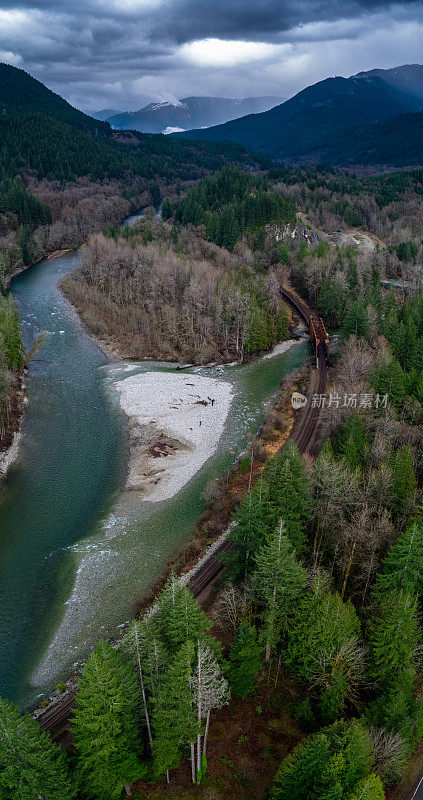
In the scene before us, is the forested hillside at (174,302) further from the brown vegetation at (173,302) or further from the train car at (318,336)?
the train car at (318,336)

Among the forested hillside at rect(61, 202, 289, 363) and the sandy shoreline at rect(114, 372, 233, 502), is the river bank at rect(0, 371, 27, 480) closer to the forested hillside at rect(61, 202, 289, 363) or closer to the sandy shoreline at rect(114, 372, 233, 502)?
the sandy shoreline at rect(114, 372, 233, 502)

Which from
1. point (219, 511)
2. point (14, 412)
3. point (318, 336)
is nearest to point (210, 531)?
point (219, 511)

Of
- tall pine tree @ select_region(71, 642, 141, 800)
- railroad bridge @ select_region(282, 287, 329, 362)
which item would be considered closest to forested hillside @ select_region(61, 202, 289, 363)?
railroad bridge @ select_region(282, 287, 329, 362)

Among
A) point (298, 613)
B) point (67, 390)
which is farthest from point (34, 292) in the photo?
point (298, 613)

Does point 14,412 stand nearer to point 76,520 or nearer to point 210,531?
point 76,520

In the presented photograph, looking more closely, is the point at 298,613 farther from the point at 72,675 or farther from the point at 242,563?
the point at 72,675

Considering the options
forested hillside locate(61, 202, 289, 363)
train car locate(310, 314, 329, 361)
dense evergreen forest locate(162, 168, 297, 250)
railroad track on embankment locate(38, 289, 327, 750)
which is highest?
dense evergreen forest locate(162, 168, 297, 250)
